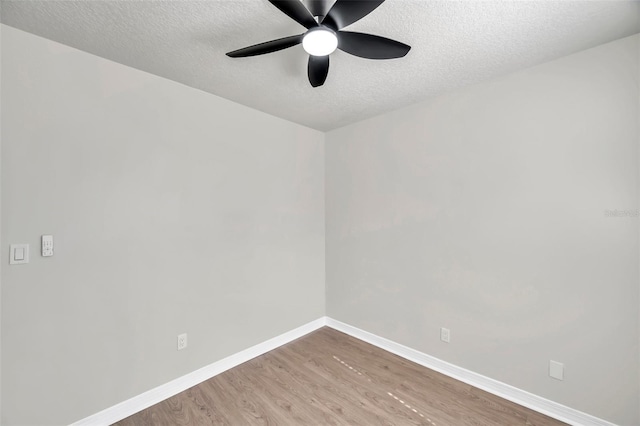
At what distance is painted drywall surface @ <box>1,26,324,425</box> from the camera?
64.1 inches

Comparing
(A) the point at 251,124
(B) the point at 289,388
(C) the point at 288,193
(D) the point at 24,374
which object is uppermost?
(A) the point at 251,124

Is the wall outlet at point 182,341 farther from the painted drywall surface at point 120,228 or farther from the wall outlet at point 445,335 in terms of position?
the wall outlet at point 445,335

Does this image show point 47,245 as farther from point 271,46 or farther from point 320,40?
point 320,40

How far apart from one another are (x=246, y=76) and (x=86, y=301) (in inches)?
75.7

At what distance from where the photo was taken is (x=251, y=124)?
275 centimetres

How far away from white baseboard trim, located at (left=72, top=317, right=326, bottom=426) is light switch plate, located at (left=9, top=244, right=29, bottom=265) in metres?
1.09

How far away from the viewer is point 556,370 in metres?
1.92

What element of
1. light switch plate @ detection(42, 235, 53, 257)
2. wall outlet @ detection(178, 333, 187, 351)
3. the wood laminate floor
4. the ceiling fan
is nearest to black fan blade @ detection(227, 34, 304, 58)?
the ceiling fan

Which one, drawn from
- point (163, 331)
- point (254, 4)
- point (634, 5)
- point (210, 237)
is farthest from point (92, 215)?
point (634, 5)

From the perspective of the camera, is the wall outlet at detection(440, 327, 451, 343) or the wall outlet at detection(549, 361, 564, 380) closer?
the wall outlet at detection(549, 361, 564, 380)

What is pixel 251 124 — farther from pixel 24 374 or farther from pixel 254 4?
pixel 24 374

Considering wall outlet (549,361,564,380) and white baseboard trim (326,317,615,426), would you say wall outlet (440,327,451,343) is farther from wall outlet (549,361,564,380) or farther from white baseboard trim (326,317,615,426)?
wall outlet (549,361,564,380)

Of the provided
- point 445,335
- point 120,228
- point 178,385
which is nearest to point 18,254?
point 120,228

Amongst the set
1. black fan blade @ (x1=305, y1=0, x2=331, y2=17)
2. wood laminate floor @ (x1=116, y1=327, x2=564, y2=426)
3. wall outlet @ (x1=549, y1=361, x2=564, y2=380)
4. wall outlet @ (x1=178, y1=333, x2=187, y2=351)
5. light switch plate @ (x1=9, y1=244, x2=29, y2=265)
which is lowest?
wood laminate floor @ (x1=116, y1=327, x2=564, y2=426)
